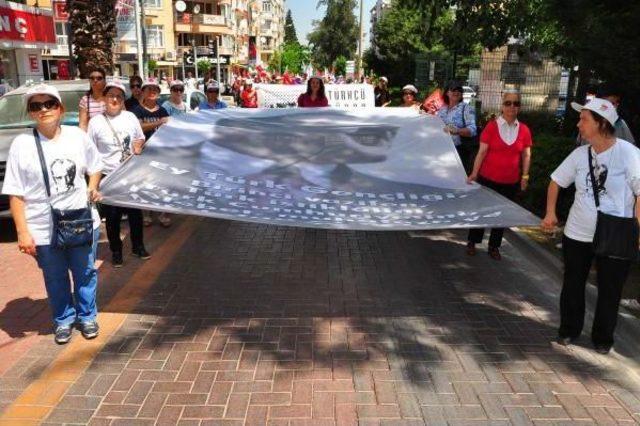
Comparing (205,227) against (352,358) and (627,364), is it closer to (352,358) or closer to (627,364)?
(352,358)

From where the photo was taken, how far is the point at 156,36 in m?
64.6

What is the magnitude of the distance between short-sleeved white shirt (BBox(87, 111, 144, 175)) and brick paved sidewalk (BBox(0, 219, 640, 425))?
114cm

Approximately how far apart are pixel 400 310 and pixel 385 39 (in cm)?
3338

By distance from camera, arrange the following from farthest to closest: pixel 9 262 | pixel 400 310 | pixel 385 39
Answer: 1. pixel 385 39
2. pixel 9 262
3. pixel 400 310

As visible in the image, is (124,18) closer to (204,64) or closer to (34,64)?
(34,64)

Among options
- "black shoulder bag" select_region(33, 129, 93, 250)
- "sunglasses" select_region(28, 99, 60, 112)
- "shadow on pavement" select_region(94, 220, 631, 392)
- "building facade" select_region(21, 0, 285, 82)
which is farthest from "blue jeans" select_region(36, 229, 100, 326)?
"building facade" select_region(21, 0, 285, 82)

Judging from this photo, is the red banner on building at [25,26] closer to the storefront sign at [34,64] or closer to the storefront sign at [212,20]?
the storefront sign at [34,64]

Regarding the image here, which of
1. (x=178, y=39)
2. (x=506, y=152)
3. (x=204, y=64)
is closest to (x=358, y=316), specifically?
(x=506, y=152)

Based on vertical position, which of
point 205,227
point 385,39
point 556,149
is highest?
point 385,39

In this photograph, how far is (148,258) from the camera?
6289 millimetres

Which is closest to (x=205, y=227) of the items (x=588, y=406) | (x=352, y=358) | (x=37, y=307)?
(x=37, y=307)

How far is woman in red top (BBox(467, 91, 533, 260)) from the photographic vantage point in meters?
6.00

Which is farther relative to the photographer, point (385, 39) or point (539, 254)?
point (385, 39)

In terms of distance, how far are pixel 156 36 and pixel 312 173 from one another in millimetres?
65007
